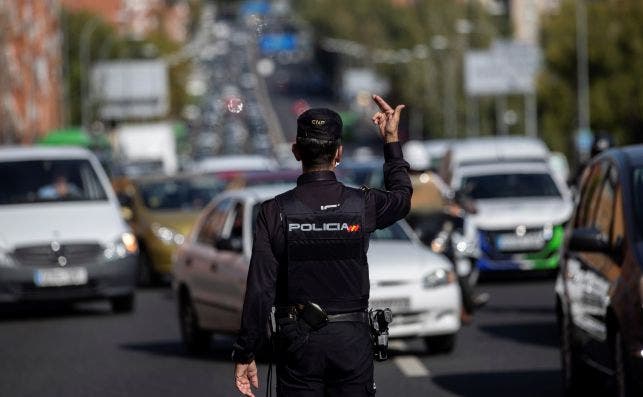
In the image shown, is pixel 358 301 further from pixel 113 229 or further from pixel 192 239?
pixel 113 229

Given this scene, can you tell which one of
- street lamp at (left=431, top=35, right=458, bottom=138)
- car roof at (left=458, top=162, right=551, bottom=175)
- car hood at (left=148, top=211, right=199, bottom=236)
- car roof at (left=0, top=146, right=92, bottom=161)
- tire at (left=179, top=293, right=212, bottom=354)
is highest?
car roof at (left=0, top=146, right=92, bottom=161)

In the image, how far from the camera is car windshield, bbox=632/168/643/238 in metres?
10.4

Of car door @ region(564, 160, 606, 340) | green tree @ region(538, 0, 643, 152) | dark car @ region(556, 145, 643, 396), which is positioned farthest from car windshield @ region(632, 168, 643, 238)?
green tree @ region(538, 0, 643, 152)

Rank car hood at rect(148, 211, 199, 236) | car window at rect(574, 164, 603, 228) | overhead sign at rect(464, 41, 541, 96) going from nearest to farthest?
car window at rect(574, 164, 603, 228), car hood at rect(148, 211, 199, 236), overhead sign at rect(464, 41, 541, 96)

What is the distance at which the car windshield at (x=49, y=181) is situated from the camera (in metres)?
20.6

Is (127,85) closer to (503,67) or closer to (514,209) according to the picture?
(503,67)

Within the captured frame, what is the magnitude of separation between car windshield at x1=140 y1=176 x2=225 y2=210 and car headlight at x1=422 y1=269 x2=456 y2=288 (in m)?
12.2

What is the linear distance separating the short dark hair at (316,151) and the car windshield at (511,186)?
1933 cm

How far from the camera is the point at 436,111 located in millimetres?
109562

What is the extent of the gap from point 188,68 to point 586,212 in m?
131

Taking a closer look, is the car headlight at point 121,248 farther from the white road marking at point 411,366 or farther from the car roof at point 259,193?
A: the white road marking at point 411,366

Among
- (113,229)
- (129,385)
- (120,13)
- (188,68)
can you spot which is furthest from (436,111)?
(129,385)

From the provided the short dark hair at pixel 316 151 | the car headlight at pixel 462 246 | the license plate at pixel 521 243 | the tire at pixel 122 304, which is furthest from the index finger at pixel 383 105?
the license plate at pixel 521 243

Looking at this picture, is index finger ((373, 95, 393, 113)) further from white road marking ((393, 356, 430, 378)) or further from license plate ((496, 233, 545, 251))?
license plate ((496, 233, 545, 251))
